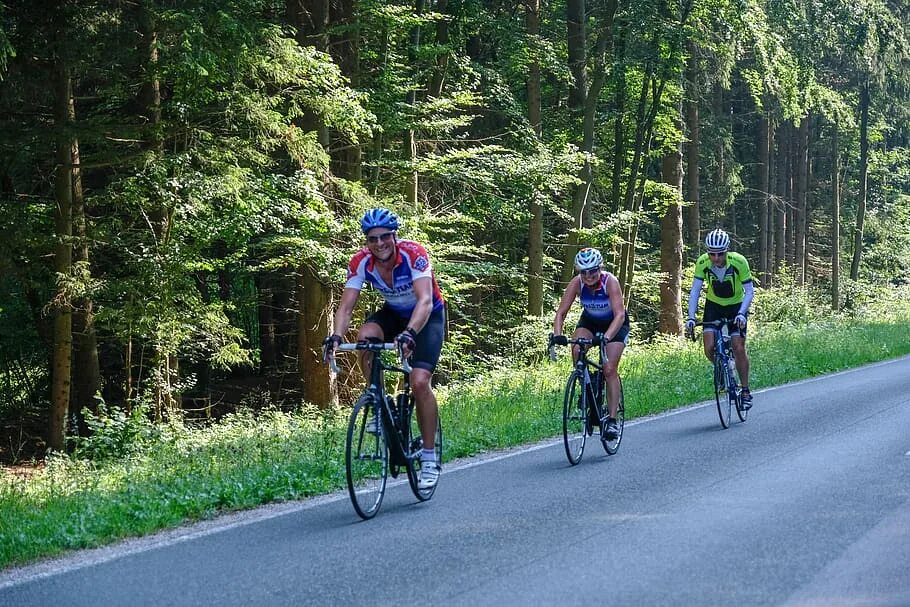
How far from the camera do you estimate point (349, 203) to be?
19844mm

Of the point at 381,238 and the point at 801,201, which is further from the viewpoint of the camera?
the point at 801,201

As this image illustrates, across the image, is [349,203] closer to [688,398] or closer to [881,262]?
[688,398]

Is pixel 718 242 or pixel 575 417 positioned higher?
pixel 718 242

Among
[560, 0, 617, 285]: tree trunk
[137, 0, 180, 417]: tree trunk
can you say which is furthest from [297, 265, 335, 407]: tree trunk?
[560, 0, 617, 285]: tree trunk

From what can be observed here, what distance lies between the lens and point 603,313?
36.6ft

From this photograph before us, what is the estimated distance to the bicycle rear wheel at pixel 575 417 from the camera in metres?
10.3

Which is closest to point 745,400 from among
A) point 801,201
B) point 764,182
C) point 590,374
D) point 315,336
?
point 590,374

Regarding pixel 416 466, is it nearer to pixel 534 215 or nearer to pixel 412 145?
pixel 412 145

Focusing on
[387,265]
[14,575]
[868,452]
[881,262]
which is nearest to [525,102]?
[868,452]

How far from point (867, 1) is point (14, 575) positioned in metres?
31.6

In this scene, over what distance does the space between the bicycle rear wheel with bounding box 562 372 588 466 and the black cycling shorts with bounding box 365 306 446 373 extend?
7.55 feet

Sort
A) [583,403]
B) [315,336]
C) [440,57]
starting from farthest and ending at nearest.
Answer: [440,57] → [315,336] → [583,403]

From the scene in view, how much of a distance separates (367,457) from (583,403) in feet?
10.8

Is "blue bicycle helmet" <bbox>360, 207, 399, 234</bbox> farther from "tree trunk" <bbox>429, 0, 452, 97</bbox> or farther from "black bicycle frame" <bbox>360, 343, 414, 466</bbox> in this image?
"tree trunk" <bbox>429, 0, 452, 97</bbox>
